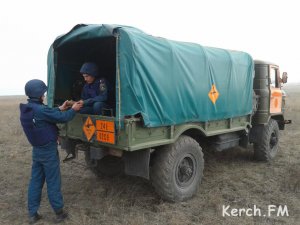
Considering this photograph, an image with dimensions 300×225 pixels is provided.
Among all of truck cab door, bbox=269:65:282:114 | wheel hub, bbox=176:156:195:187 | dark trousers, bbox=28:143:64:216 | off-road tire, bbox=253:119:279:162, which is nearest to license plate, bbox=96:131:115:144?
dark trousers, bbox=28:143:64:216

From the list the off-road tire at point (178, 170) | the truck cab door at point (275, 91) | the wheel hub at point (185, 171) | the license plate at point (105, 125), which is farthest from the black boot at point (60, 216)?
the truck cab door at point (275, 91)

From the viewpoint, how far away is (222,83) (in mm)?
5922

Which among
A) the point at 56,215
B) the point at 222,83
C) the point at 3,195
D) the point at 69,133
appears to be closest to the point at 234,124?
the point at 222,83

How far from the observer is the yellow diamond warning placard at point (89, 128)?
181 inches

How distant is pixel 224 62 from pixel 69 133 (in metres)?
3.15

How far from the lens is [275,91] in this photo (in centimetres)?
767

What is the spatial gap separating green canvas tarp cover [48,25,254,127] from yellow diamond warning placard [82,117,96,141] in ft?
1.99

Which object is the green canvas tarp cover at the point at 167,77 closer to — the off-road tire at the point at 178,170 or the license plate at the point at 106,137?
the license plate at the point at 106,137

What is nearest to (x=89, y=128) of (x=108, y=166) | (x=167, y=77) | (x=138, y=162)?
(x=138, y=162)

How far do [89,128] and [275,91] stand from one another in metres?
5.03

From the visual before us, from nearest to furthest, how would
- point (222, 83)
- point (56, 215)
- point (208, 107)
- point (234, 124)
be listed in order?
point (56, 215) → point (208, 107) → point (222, 83) → point (234, 124)

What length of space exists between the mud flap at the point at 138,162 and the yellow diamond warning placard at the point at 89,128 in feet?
1.96

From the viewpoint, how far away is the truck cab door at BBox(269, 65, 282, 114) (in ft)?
24.6

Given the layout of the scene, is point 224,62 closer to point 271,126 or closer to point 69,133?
point 271,126
